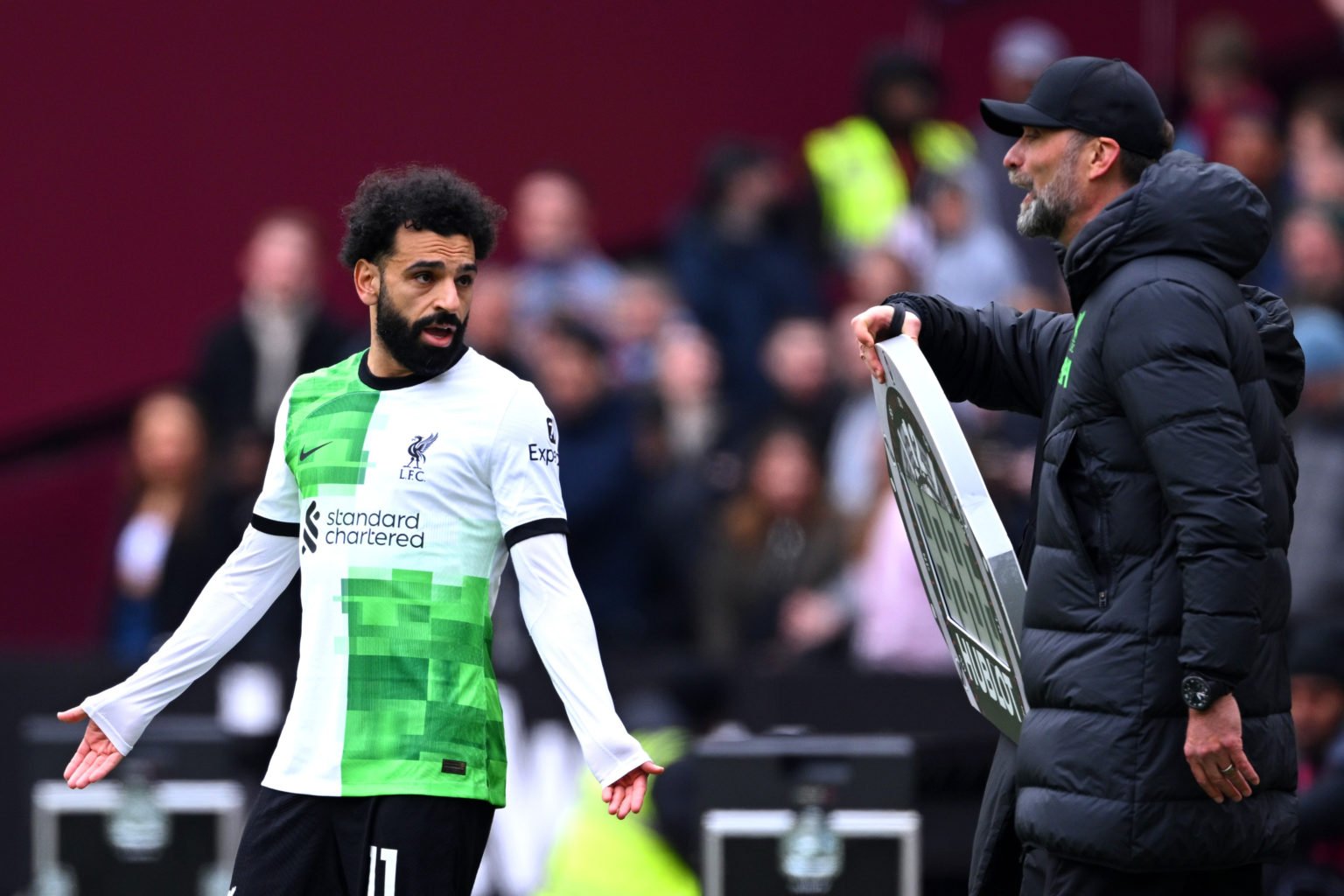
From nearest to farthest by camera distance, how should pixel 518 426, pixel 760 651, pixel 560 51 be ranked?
pixel 518 426 < pixel 760 651 < pixel 560 51

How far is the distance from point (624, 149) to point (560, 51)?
0.70 metres

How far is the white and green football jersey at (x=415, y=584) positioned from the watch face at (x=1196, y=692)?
1429 millimetres

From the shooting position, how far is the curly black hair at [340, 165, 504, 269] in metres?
5.44

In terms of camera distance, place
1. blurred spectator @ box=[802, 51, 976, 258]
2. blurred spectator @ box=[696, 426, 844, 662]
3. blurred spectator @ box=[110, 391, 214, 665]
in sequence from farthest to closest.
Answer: blurred spectator @ box=[802, 51, 976, 258], blurred spectator @ box=[110, 391, 214, 665], blurred spectator @ box=[696, 426, 844, 662]

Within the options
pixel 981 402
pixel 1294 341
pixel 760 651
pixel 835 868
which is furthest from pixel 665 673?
pixel 1294 341

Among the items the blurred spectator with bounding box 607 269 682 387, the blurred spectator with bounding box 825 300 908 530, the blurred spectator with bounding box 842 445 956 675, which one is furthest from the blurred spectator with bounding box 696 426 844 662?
the blurred spectator with bounding box 607 269 682 387

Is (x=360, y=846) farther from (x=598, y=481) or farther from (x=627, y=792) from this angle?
(x=598, y=481)

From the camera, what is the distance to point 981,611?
18.0 ft

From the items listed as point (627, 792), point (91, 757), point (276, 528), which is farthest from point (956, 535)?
point (91, 757)

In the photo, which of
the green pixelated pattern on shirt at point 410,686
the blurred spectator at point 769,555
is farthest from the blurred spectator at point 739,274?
the green pixelated pattern on shirt at point 410,686

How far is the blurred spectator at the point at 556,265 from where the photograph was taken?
467 inches

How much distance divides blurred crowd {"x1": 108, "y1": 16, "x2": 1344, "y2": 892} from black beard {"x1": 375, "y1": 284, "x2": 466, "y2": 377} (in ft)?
14.6

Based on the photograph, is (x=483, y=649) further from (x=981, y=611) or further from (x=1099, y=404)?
(x=1099, y=404)

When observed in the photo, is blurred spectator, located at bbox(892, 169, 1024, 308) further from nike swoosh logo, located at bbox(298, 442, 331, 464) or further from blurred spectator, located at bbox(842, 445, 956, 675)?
nike swoosh logo, located at bbox(298, 442, 331, 464)
